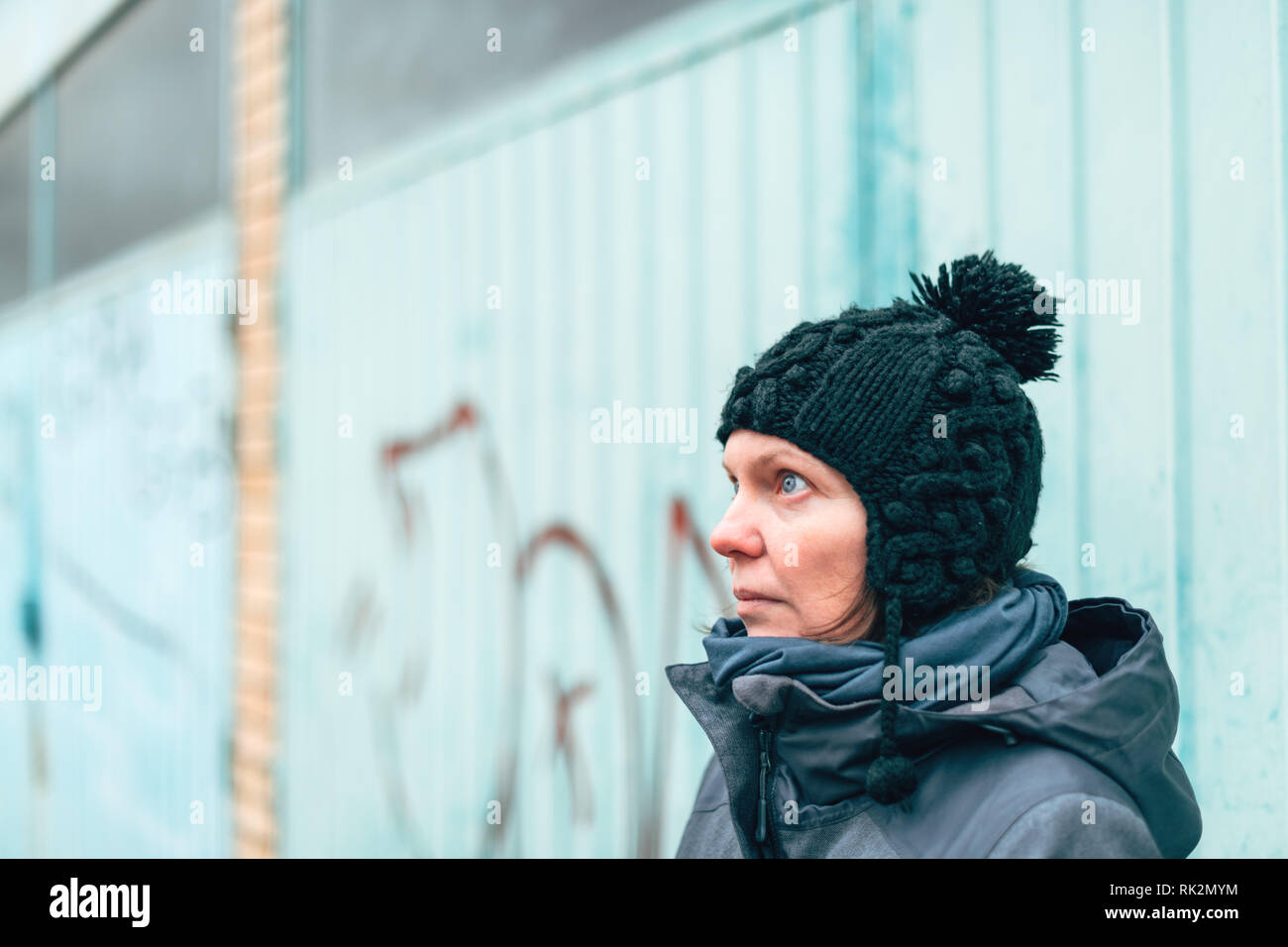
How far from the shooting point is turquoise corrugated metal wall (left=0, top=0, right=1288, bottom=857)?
1.51 m

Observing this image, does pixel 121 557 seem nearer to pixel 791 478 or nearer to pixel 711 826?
pixel 711 826

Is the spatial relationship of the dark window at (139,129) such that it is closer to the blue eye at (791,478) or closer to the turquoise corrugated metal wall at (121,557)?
the turquoise corrugated metal wall at (121,557)

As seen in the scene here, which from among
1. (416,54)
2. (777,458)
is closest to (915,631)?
(777,458)

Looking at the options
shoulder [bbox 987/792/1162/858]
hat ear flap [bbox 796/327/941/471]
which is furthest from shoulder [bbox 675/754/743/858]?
hat ear flap [bbox 796/327/941/471]

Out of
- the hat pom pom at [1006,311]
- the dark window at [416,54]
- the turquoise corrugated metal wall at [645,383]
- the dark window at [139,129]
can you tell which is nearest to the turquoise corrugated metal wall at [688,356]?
the turquoise corrugated metal wall at [645,383]

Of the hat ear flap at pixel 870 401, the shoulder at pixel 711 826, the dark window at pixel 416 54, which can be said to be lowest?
the shoulder at pixel 711 826

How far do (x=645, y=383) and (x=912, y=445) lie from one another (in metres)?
1.17

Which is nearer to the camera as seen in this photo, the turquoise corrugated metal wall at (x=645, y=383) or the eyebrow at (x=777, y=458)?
the eyebrow at (x=777, y=458)

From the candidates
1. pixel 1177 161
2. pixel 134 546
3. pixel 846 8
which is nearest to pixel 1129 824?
pixel 1177 161

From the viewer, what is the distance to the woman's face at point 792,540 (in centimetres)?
116

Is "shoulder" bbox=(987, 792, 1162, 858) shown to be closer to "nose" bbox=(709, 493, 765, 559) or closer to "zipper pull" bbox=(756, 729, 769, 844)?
"zipper pull" bbox=(756, 729, 769, 844)

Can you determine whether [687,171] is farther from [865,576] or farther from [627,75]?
[865,576]

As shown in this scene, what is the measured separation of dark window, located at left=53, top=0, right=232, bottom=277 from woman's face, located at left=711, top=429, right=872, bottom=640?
3.28 meters

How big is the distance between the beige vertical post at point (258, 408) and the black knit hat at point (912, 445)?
8.88 feet
